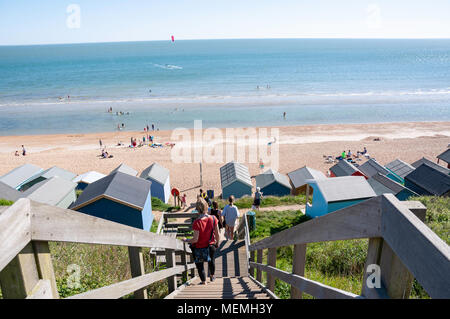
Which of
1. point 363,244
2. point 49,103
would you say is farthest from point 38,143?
point 363,244

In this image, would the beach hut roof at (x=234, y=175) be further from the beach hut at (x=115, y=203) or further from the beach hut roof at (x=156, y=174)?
the beach hut at (x=115, y=203)

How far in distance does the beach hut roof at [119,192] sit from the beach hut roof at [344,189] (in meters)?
6.66

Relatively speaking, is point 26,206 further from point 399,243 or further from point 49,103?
point 49,103

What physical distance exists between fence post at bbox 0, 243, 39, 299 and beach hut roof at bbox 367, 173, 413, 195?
49.2ft

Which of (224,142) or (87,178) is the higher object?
(87,178)

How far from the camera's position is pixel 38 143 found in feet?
106

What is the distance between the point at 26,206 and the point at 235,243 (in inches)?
288

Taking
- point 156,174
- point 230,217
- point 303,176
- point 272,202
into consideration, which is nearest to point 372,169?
point 303,176

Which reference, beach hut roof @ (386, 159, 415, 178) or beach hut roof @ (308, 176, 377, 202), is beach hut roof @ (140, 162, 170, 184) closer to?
beach hut roof @ (308, 176, 377, 202)

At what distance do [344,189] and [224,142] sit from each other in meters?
20.2

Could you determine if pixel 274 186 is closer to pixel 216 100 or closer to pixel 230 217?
pixel 230 217

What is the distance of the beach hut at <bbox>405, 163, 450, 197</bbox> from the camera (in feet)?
45.0

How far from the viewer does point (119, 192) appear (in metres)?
11.4

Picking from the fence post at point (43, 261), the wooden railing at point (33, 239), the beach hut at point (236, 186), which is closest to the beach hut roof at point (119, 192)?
the beach hut at point (236, 186)
